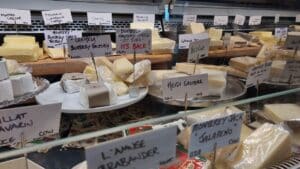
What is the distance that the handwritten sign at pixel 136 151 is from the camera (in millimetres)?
443

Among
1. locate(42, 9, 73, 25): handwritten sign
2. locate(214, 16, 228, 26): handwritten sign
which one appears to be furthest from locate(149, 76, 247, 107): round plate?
locate(214, 16, 228, 26): handwritten sign

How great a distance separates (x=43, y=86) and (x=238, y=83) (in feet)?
2.25

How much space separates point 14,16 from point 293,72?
1.22 meters

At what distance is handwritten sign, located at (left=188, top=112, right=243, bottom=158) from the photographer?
0.54 m

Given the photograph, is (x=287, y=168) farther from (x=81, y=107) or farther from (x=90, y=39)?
(x=90, y=39)

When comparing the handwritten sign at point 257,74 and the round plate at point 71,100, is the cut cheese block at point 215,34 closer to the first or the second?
the handwritten sign at point 257,74

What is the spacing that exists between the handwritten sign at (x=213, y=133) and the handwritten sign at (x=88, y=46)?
54cm

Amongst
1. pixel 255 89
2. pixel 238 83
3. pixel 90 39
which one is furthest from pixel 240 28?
pixel 90 39

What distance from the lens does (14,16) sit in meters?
1.38

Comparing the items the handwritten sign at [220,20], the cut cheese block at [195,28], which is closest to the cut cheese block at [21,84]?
the cut cheese block at [195,28]

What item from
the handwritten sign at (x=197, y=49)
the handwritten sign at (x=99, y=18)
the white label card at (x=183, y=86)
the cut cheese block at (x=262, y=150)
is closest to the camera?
the cut cheese block at (x=262, y=150)

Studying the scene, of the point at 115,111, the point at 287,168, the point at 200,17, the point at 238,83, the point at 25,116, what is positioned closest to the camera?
the point at 25,116

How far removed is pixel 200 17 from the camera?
1.96 metres

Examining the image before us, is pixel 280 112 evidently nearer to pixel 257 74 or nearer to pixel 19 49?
pixel 257 74
